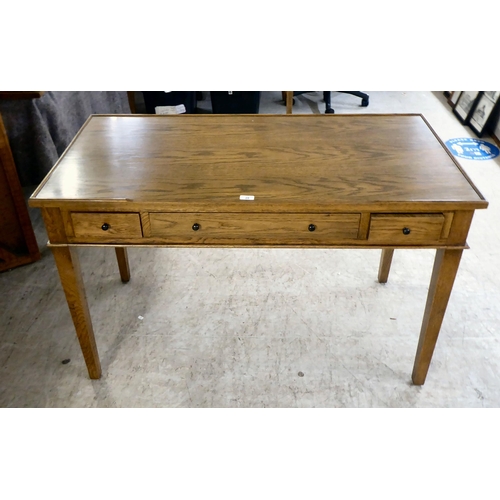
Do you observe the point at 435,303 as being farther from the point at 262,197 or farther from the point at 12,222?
A: the point at 12,222

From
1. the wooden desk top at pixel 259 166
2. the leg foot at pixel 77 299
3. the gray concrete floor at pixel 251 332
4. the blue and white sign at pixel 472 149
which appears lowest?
the blue and white sign at pixel 472 149

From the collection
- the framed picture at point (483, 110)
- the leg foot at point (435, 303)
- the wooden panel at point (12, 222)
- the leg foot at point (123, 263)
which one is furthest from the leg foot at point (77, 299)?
the framed picture at point (483, 110)

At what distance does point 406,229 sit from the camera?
147 cm

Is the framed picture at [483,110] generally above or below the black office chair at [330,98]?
above

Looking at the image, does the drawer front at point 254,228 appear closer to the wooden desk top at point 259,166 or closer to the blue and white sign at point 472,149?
the wooden desk top at point 259,166

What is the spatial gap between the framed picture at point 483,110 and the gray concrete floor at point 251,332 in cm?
133

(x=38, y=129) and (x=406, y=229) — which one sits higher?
(x=406, y=229)

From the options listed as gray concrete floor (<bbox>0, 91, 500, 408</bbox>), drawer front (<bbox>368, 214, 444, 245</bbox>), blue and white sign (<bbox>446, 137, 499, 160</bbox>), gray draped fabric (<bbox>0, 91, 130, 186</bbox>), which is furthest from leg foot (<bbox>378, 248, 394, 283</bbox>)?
gray draped fabric (<bbox>0, 91, 130, 186</bbox>)

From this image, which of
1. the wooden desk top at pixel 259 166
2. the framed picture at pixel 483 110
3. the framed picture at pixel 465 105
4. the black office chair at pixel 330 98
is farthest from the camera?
the black office chair at pixel 330 98

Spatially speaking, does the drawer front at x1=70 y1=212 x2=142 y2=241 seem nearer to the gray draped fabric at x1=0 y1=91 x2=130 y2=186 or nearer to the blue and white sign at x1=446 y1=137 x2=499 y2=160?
the gray draped fabric at x1=0 y1=91 x2=130 y2=186

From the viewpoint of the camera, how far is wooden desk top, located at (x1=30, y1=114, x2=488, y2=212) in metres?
1.44

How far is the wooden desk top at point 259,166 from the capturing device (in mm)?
1439

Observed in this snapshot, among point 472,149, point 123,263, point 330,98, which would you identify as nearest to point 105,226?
point 123,263

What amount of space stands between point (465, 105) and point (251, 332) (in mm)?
2861
